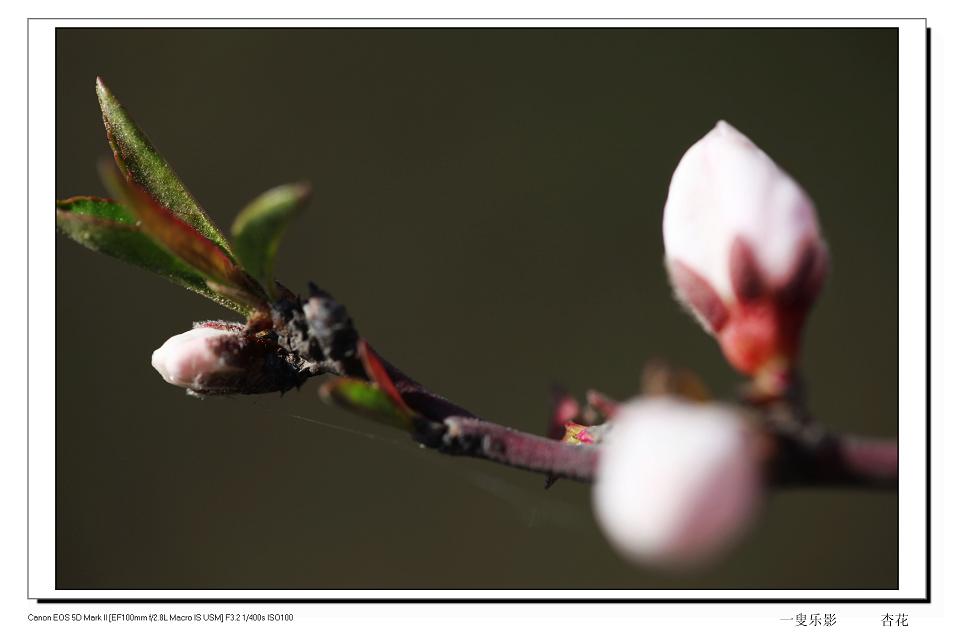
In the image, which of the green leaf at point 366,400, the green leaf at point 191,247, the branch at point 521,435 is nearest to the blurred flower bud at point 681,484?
the branch at point 521,435

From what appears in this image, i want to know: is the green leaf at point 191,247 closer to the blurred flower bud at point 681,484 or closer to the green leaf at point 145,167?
the green leaf at point 145,167

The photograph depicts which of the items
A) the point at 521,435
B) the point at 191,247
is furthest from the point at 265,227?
the point at 521,435

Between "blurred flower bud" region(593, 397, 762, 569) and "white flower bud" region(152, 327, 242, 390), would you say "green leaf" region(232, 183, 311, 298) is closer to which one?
"white flower bud" region(152, 327, 242, 390)

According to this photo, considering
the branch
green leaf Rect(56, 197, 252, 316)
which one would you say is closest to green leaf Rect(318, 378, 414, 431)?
the branch

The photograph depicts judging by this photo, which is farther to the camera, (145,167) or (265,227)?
(145,167)

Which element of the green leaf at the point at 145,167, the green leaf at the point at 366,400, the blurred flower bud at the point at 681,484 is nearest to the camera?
the blurred flower bud at the point at 681,484

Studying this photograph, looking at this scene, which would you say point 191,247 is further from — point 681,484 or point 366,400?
point 681,484

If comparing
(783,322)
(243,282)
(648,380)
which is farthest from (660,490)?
(243,282)
